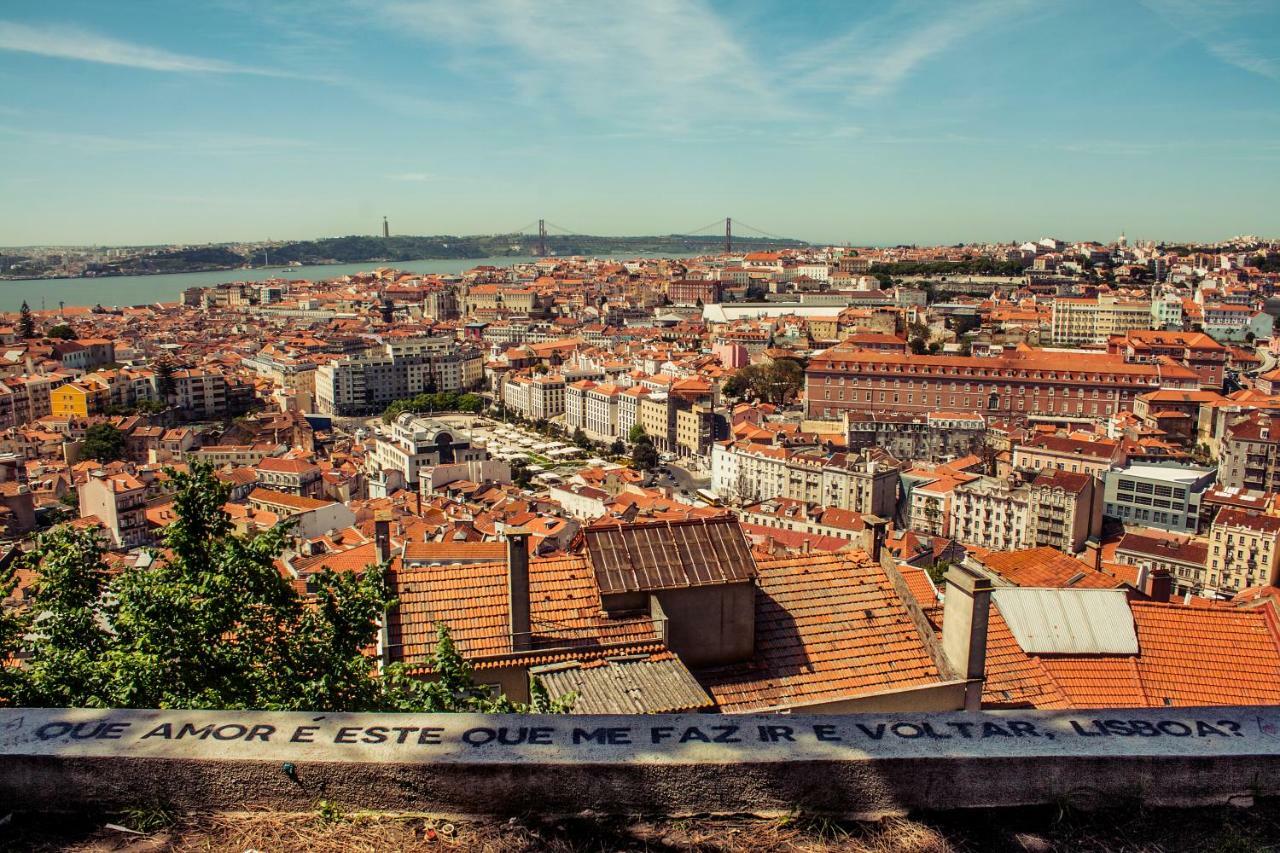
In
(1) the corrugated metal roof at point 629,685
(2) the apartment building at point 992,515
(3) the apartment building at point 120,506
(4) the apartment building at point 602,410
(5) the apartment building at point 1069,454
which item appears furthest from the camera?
(4) the apartment building at point 602,410

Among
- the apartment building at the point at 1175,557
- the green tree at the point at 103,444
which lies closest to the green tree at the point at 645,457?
the apartment building at the point at 1175,557

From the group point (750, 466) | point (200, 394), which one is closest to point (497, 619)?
point (750, 466)

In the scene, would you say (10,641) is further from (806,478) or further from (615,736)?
(806,478)

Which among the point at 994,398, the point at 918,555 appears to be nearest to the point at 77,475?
the point at 918,555

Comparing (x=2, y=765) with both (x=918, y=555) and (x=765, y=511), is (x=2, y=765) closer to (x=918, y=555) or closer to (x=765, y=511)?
(x=918, y=555)

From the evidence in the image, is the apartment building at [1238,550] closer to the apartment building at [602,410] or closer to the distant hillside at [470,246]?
the apartment building at [602,410]

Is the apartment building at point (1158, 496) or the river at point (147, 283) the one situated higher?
the river at point (147, 283)

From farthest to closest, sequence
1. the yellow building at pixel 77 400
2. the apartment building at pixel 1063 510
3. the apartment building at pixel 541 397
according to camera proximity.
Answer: the apartment building at pixel 541 397 → the yellow building at pixel 77 400 → the apartment building at pixel 1063 510
